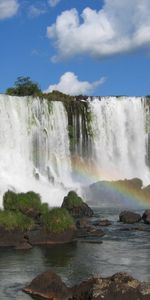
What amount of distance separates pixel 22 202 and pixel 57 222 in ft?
32.3

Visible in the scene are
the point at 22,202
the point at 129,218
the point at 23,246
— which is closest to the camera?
the point at 23,246

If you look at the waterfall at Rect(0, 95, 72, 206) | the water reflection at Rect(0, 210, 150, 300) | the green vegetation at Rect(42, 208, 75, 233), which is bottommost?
the water reflection at Rect(0, 210, 150, 300)

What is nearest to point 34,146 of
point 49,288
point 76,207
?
point 76,207

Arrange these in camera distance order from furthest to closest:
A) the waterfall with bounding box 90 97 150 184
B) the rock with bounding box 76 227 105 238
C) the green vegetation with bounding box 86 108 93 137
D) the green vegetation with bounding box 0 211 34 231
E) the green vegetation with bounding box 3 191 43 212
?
the waterfall with bounding box 90 97 150 184, the green vegetation with bounding box 86 108 93 137, the green vegetation with bounding box 3 191 43 212, the rock with bounding box 76 227 105 238, the green vegetation with bounding box 0 211 34 231

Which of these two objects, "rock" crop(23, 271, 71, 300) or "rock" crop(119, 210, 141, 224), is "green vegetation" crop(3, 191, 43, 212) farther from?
"rock" crop(23, 271, 71, 300)

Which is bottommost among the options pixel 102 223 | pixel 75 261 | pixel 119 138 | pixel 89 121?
pixel 75 261

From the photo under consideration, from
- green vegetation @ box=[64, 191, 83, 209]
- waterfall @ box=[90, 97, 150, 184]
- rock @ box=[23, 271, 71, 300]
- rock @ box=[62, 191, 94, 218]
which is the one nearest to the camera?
rock @ box=[23, 271, 71, 300]

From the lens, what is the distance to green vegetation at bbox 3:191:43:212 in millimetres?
41031

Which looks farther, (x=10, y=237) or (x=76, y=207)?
(x=76, y=207)

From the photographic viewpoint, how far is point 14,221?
32094 millimetres

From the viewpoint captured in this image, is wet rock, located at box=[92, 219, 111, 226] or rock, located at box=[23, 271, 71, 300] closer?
rock, located at box=[23, 271, 71, 300]

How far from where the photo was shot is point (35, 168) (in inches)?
2391

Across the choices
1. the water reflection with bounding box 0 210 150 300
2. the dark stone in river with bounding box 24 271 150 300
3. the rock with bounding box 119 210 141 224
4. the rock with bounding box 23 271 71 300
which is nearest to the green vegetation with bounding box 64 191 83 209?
the rock with bounding box 119 210 141 224

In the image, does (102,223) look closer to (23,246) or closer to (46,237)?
(46,237)
